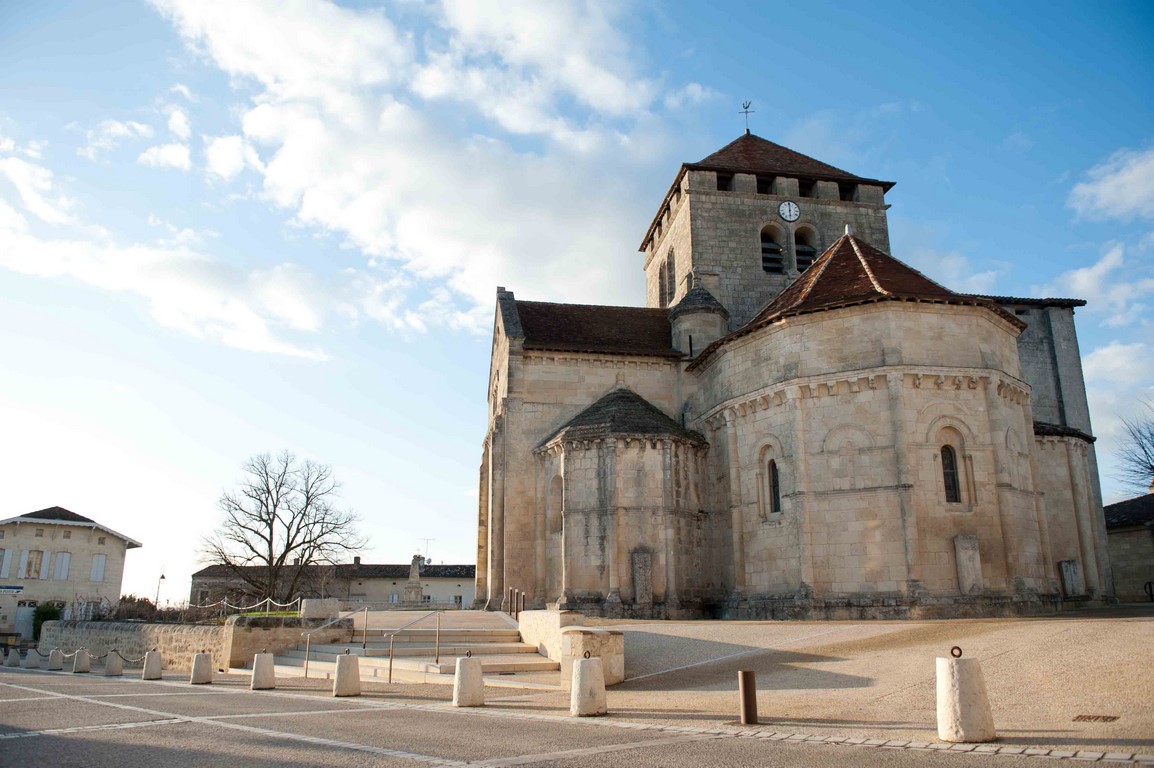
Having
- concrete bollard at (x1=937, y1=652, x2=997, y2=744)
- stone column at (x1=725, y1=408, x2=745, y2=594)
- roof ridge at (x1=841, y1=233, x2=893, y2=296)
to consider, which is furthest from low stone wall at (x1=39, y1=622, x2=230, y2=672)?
roof ridge at (x1=841, y1=233, x2=893, y2=296)

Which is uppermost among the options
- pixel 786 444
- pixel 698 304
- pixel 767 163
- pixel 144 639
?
pixel 767 163

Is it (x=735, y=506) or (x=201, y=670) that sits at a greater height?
(x=735, y=506)

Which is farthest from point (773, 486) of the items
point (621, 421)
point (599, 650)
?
point (599, 650)

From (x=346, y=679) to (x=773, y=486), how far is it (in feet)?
44.4

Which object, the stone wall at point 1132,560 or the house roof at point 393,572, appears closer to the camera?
the stone wall at point 1132,560

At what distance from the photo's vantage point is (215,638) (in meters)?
19.3

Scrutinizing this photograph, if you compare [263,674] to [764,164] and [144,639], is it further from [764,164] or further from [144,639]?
[764,164]

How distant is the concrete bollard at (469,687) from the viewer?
11156 mm

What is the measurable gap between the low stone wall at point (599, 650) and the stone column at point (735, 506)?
9.95 m

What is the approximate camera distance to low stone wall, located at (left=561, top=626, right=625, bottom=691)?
13031mm

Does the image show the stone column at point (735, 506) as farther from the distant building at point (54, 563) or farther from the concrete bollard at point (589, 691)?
the distant building at point (54, 563)

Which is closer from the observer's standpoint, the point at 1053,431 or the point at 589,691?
the point at 589,691

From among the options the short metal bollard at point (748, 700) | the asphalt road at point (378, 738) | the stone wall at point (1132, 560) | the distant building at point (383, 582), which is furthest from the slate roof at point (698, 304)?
the distant building at point (383, 582)

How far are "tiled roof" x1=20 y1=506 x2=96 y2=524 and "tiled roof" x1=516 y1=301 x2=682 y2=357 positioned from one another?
27.6m
